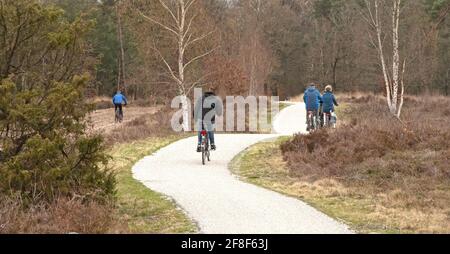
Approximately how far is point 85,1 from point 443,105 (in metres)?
39.1

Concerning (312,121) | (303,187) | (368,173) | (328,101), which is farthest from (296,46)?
(303,187)

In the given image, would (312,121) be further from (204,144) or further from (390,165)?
(390,165)

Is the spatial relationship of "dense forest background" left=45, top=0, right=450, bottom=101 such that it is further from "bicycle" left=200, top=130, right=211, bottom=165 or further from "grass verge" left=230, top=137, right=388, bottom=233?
"bicycle" left=200, top=130, right=211, bottom=165

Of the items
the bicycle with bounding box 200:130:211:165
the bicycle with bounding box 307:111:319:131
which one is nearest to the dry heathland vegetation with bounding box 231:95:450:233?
the bicycle with bounding box 200:130:211:165

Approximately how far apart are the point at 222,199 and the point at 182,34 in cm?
1631

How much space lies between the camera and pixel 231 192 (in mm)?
12469

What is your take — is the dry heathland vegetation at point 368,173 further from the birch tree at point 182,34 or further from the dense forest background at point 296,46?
the dense forest background at point 296,46

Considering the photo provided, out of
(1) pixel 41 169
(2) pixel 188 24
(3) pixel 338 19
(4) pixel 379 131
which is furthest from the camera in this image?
(3) pixel 338 19

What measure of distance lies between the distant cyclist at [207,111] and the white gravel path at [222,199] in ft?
3.48

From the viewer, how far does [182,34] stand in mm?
26891

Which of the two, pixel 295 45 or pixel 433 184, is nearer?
pixel 433 184

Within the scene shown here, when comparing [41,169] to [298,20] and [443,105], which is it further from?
[298,20]

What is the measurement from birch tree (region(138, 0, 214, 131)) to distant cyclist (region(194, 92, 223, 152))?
9194 mm
